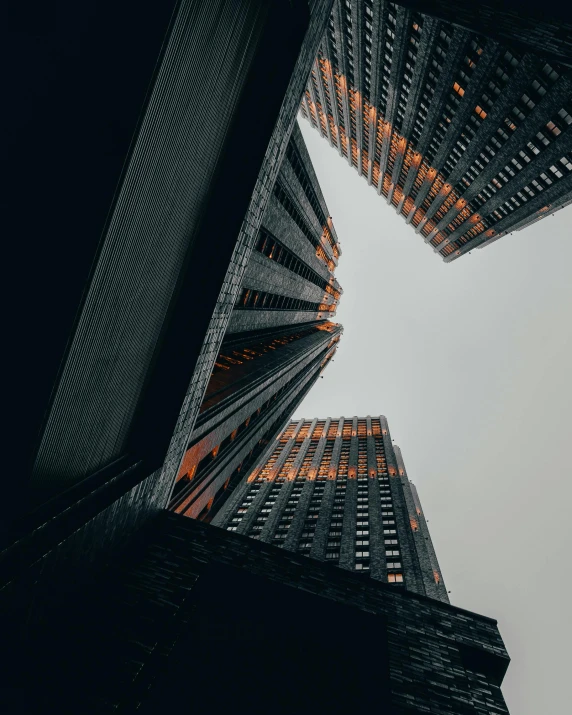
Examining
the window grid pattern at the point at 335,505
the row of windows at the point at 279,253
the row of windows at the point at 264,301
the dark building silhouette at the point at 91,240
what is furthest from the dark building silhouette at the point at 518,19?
the window grid pattern at the point at 335,505

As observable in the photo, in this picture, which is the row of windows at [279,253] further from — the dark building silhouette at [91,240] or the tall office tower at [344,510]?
the tall office tower at [344,510]

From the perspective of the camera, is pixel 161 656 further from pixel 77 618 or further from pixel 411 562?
pixel 411 562

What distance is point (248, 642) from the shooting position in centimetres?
1647

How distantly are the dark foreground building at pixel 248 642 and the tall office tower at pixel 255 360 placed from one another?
349 inches

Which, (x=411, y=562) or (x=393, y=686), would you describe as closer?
(x=393, y=686)

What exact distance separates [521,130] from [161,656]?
60.5m

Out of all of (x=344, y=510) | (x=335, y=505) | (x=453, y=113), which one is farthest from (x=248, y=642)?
(x=453, y=113)

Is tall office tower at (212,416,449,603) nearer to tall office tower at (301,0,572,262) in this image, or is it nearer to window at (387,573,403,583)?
window at (387,573,403,583)

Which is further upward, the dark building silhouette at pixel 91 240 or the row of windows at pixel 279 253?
the row of windows at pixel 279 253

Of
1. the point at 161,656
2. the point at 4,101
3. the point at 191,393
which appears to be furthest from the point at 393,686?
the point at 4,101

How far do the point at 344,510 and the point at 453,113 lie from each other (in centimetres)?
5679

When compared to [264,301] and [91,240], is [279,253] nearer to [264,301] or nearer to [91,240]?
[264,301]

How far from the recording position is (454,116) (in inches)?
2178

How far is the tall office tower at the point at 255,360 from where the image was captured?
30.9m
